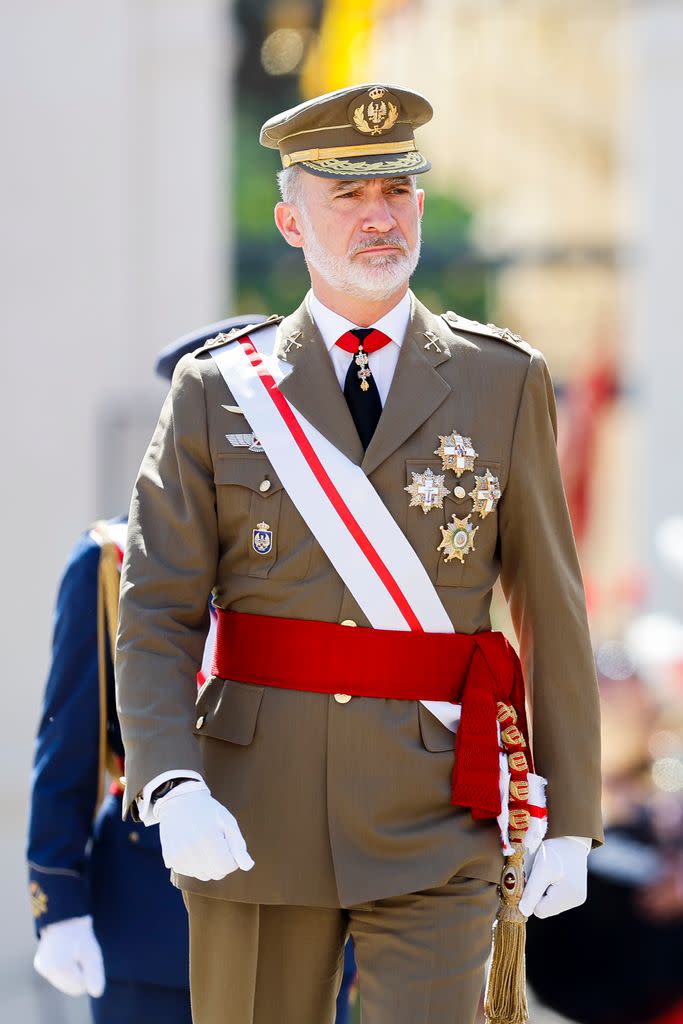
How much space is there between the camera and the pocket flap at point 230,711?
2389 millimetres

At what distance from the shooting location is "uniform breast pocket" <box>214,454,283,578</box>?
241 cm

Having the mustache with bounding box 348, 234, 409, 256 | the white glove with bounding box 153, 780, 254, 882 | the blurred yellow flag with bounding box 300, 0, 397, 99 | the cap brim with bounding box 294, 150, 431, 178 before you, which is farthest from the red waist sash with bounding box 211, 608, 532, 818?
the blurred yellow flag with bounding box 300, 0, 397, 99

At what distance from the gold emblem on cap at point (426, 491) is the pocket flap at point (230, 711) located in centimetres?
32

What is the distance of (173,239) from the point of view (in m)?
8.62

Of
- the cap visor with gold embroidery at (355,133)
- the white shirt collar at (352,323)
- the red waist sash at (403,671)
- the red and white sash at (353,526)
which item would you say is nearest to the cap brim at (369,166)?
the cap visor with gold embroidery at (355,133)

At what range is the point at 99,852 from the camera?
9.70ft

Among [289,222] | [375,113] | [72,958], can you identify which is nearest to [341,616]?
[289,222]

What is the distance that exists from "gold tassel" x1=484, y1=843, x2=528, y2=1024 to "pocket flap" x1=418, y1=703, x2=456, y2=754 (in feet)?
0.54

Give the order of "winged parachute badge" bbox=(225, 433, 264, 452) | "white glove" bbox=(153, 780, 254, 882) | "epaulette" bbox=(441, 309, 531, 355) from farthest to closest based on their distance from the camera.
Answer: "epaulette" bbox=(441, 309, 531, 355)
"winged parachute badge" bbox=(225, 433, 264, 452)
"white glove" bbox=(153, 780, 254, 882)

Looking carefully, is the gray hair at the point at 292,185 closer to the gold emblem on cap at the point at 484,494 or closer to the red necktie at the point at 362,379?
the red necktie at the point at 362,379

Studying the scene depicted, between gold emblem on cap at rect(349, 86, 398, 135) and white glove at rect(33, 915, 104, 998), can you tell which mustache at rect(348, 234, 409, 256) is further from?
white glove at rect(33, 915, 104, 998)

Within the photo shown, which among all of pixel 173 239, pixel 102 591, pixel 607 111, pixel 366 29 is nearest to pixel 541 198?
pixel 607 111

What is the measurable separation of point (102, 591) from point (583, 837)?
0.91 meters

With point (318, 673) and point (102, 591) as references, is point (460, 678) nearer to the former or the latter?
point (318, 673)
